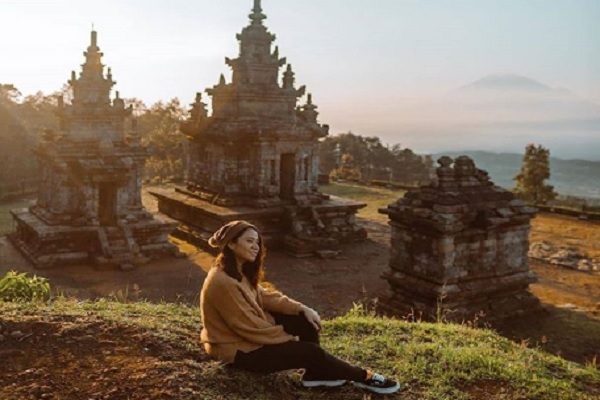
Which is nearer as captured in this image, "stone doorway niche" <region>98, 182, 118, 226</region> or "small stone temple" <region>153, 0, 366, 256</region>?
"stone doorway niche" <region>98, 182, 118, 226</region>

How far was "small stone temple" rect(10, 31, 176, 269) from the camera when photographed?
19312 mm

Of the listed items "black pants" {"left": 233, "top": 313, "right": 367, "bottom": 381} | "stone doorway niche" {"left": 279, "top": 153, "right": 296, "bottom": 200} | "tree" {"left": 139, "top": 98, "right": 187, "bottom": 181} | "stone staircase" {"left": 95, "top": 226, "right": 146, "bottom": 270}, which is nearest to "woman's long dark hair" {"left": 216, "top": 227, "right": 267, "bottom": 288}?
"black pants" {"left": 233, "top": 313, "right": 367, "bottom": 381}

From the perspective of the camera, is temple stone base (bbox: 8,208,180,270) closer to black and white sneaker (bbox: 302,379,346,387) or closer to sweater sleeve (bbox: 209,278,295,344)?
sweater sleeve (bbox: 209,278,295,344)

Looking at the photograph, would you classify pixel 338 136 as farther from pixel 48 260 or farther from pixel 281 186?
pixel 48 260

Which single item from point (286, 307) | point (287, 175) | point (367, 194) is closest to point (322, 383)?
point (286, 307)

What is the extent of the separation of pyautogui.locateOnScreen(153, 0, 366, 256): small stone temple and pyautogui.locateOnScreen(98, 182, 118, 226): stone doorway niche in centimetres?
332

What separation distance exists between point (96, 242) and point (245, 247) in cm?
1511

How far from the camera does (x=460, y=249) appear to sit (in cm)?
1389

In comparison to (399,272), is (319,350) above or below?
above

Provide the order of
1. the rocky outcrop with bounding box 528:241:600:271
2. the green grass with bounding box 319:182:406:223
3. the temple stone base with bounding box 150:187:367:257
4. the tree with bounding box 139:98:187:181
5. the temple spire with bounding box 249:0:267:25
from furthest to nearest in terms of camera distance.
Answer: the tree with bounding box 139:98:187:181 < the green grass with bounding box 319:182:406:223 < the temple spire with bounding box 249:0:267:25 < the temple stone base with bounding box 150:187:367:257 < the rocky outcrop with bounding box 528:241:600:271

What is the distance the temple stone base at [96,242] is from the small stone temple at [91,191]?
0.10 feet

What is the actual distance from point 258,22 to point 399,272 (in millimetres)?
14703

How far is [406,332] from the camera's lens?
28.1 ft

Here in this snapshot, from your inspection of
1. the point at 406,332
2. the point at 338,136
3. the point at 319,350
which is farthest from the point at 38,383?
the point at 338,136
